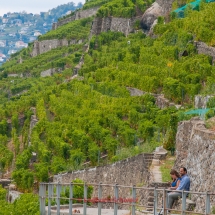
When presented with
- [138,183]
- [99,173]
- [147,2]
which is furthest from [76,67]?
[138,183]

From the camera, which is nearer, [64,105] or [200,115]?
[200,115]

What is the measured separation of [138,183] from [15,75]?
60553mm

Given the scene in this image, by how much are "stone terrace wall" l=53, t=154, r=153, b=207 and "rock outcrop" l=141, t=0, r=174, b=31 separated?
3087cm

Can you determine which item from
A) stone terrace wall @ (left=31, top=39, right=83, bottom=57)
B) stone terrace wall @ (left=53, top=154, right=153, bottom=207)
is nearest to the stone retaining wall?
stone terrace wall @ (left=53, top=154, right=153, bottom=207)

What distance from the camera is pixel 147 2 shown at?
82.2 meters

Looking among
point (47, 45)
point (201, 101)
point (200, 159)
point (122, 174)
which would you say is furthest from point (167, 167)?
point (47, 45)

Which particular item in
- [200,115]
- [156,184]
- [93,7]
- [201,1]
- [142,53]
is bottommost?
[156,184]

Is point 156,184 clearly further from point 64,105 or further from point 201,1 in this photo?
point 201,1

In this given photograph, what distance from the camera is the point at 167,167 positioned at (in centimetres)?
3547

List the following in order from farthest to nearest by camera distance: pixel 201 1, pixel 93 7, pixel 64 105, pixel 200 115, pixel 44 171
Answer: pixel 93 7
pixel 201 1
pixel 64 105
pixel 44 171
pixel 200 115

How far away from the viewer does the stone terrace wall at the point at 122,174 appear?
1465 inches

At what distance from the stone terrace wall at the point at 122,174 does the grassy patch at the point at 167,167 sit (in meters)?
0.69

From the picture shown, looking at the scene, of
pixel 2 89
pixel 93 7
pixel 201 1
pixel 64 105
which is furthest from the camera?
pixel 93 7

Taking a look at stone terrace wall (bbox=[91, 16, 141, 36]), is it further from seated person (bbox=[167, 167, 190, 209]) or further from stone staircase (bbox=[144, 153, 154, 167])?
seated person (bbox=[167, 167, 190, 209])
